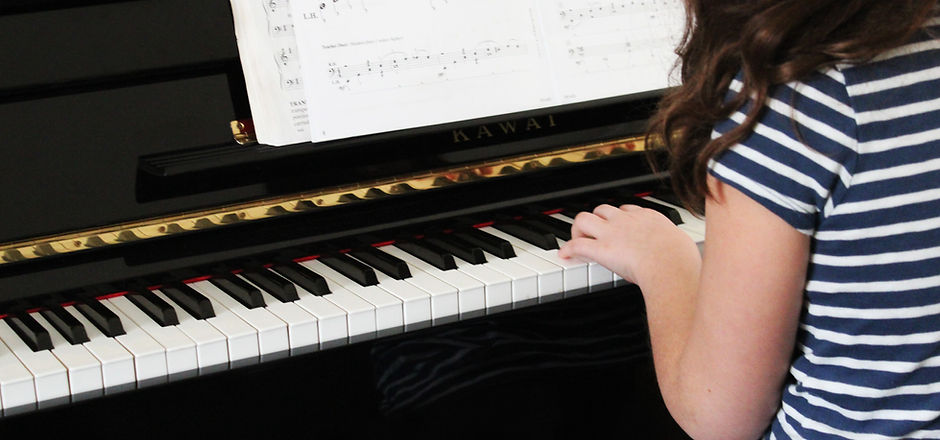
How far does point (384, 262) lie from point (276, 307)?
177 mm

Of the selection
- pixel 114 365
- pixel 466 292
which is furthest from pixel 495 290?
pixel 114 365

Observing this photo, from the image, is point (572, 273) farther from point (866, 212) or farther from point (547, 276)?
point (866, 212)

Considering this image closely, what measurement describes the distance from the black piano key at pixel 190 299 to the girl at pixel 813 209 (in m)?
0.58

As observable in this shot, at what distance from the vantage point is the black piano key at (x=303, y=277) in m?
1.28

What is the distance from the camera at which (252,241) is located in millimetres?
1404

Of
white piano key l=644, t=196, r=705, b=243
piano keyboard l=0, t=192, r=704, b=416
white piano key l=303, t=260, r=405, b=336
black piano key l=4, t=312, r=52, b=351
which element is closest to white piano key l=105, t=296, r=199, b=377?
piano keyboard l=0, t=192, r=704, b=416

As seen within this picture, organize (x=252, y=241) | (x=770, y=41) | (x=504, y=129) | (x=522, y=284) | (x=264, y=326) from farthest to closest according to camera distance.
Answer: (x=504, y=129)
(x=252, y=241)
(x=522, y=284)
(x=264, y=326)
(x=770, y=41)

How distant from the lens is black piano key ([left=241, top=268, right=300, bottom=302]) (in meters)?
1.26

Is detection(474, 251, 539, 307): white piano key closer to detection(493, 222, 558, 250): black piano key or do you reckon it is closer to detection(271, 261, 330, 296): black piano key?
detection(493, 222, 558, 250): black piano key

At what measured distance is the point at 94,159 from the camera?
4.57 feet

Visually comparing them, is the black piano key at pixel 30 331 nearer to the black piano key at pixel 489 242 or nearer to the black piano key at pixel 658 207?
the black piano key at pixel 489 242

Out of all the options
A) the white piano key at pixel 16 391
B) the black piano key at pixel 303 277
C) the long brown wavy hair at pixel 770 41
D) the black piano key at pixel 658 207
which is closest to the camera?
the long brown wavy hair at pixel 770 41

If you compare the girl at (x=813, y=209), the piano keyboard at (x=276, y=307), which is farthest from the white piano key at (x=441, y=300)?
the girl at (x=813, y=209)

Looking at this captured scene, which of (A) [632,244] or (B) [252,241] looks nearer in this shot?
(A) [632,244]
